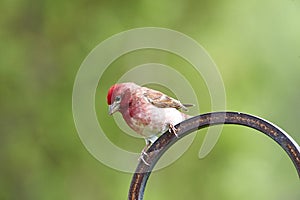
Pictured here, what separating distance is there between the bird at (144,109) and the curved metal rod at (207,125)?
20 cm

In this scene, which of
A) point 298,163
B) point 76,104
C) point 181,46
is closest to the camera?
point 298,163

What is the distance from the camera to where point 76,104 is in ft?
9.04

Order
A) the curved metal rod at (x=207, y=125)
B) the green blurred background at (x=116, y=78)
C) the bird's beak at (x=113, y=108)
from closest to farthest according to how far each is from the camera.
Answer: the curved metal rod at (x=207, y=125) → the bird's beak at (x=113, y=108) → the green blurred background at (x=116, y=78)

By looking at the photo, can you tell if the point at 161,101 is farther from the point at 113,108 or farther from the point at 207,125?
the point at 207,125

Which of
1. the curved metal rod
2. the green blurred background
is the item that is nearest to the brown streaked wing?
the curved metal rod

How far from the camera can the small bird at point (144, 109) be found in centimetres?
153

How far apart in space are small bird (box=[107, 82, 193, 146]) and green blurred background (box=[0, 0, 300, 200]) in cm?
159

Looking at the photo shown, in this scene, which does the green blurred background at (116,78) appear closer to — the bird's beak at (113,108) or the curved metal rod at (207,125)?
the bird's beak at (113,108)

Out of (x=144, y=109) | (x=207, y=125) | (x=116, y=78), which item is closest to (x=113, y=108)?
(x=144, y=109)

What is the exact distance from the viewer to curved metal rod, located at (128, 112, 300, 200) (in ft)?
3.68

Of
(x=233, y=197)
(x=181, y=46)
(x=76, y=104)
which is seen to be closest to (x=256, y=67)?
(x=181, y=46)

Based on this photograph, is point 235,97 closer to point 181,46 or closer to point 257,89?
point 257,89

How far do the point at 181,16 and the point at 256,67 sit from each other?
42 cm

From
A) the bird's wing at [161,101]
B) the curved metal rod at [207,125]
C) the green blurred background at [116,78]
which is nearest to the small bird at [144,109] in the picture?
the bird's wing at [161,101]
